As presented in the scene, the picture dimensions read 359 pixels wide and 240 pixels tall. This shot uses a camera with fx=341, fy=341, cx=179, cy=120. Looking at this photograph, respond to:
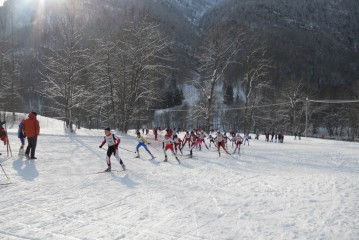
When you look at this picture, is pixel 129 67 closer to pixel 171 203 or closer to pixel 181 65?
pixel 171 203

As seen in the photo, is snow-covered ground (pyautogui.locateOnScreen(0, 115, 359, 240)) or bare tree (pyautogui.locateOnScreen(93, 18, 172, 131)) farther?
bare tree (pyautogui.locateOnScreen(93, 18, 172, 131))

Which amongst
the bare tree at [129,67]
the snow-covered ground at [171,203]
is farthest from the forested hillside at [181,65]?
the snow-covered ground at [171,203]

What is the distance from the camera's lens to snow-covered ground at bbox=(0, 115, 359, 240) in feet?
22.5

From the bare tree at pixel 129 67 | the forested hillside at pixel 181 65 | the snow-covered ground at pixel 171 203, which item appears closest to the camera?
the snow-covered ground at pixel 171 203

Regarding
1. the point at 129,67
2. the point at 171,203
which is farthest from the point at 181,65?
the point at 171,203

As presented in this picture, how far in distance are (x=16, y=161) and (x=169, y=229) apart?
986 centimetres

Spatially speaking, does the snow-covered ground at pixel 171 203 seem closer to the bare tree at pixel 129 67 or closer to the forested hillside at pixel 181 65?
the bare tree at pixel 129 67

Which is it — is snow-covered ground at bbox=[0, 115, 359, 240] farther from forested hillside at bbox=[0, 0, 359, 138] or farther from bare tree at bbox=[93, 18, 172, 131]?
forested hillside at bbox=[0, 0, 359, 138]

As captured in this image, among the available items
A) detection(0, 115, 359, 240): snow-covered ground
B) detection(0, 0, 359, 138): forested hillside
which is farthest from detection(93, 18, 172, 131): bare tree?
detection(0, 115, 359, 240): snow-covered ground

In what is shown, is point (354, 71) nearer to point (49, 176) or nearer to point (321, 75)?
point (321, 75)

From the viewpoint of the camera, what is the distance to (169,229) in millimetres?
6930

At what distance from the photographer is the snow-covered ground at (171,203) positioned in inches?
270

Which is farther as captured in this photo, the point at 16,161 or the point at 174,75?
the point at 174,75

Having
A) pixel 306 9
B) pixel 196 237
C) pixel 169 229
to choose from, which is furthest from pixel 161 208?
pixel 306 9
